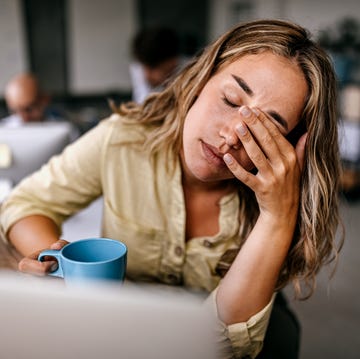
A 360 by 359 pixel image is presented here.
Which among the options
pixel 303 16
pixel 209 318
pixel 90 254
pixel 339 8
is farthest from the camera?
pixel 303 16

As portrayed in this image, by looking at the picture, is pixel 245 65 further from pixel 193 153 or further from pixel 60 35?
pixel 60 35

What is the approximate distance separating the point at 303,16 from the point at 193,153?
18.1 ft

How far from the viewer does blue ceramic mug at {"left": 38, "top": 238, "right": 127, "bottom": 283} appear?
1.93 ft

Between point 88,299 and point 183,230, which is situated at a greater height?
point 88,299

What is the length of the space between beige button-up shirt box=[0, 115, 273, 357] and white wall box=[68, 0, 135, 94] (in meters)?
4.90

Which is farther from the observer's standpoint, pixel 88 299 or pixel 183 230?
pixel 183 230

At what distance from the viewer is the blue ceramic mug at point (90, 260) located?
0.59 m

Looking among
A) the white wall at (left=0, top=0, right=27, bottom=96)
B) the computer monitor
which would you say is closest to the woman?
the computer monitor

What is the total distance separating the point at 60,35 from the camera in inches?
215

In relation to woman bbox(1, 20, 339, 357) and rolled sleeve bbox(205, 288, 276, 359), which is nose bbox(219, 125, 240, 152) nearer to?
woman bbox(1, 20, 339, 357)

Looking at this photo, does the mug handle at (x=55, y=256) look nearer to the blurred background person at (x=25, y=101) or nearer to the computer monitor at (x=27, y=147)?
the computer monitor at (x=27, y=147)

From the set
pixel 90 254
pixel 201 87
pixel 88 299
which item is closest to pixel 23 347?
pixel 88 299

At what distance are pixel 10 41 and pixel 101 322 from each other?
561cm

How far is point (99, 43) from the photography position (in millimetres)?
5742
